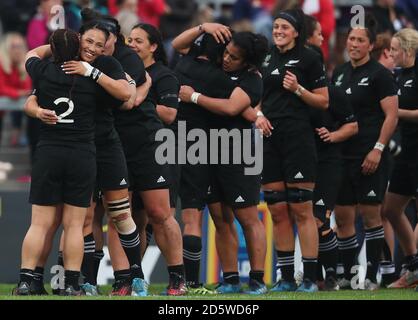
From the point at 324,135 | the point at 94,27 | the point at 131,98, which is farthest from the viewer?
the point at 324,135

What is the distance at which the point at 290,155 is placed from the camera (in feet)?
37.5

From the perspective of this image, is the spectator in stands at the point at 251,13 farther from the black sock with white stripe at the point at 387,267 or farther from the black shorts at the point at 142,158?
the black shorts at the point at 142,158

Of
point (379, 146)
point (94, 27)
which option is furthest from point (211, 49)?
point (379, 146)

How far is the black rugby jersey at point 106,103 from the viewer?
32.9ft

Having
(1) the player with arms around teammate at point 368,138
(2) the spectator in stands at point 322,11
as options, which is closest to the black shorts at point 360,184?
(1) the player with arms around teammate at point 368,138

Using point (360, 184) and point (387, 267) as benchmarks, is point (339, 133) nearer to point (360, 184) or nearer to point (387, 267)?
point (360, 184)

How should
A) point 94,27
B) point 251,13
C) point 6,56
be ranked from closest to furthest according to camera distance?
point 94,27, point 6,56, point 251,13

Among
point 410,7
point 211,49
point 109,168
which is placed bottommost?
point 109,168

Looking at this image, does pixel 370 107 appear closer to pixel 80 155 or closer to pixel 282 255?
pixel 282 255

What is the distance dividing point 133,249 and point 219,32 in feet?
7.08

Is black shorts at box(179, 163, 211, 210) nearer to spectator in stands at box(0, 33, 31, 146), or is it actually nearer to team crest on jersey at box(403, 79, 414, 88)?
team crest on jersey at box(403, 79, 414, 88)

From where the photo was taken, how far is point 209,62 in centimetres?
1136
